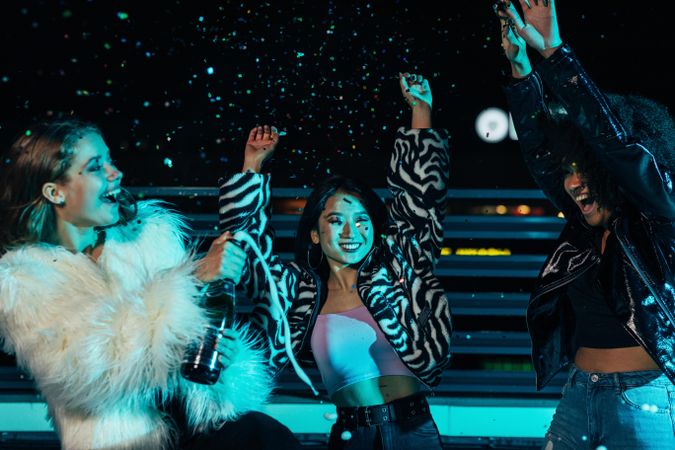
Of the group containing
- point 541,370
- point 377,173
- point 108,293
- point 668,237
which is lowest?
point 541,370

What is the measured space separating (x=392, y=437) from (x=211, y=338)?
31.8 inches

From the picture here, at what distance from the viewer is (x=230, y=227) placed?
8.68ft

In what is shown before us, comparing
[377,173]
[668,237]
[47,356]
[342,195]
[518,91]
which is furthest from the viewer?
[377,173]

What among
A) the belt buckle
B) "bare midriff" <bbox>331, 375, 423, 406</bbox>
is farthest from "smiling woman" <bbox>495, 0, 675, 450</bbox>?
the belt buckle

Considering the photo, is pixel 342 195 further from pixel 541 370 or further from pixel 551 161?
pixel 541 370

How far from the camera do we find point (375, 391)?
2.64 metres

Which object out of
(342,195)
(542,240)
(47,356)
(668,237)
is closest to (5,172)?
(47,356)

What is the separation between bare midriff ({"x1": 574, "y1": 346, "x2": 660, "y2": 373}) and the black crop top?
0.02m

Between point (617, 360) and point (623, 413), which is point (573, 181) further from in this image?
point (623, 413)

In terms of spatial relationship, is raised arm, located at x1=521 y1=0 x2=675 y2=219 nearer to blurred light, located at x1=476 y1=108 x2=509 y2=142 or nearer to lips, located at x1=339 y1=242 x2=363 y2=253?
lips, located at x1=339 y1=242 x2=363 y2=253

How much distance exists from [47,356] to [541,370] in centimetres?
152

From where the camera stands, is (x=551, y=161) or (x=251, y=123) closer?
(x=551, y=161)

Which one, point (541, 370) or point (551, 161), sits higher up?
point (551, 161)

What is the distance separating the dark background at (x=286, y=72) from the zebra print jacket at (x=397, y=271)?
121 centimetres
